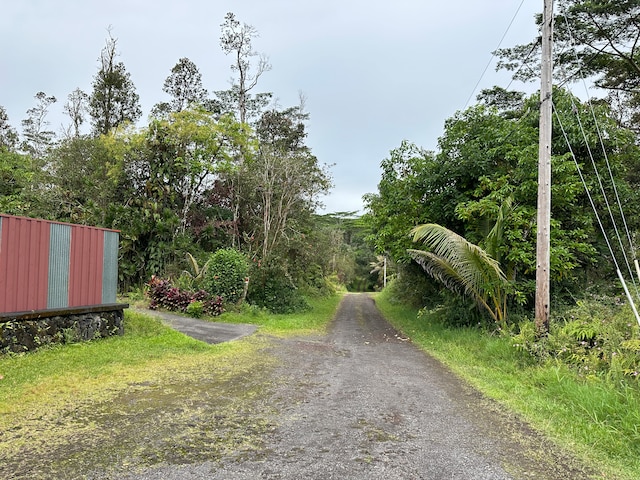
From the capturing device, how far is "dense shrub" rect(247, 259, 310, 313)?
1462 cm

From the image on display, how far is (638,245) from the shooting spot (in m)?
11.0

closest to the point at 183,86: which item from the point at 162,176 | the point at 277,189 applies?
the point at 162,176

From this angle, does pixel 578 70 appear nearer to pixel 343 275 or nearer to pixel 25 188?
pixel 25 188

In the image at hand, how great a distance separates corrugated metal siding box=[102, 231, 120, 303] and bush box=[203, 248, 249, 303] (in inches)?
187

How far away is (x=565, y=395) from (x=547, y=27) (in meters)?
6.01

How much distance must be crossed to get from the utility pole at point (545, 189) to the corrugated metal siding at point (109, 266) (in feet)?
25.6

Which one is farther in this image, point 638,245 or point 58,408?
point 638,245

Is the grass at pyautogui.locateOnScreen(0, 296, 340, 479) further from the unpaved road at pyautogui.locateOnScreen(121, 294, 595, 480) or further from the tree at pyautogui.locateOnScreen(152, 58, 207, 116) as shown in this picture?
the tree at pyautogui.locateOnScreen(152, 58, 207, 116)

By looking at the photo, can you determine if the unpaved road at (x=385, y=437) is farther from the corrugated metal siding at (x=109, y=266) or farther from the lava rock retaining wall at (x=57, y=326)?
the corrugated metal siding at (x=109, y=266)

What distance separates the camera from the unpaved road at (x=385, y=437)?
3113 mm

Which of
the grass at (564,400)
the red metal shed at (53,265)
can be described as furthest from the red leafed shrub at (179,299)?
the grass at (564,400)

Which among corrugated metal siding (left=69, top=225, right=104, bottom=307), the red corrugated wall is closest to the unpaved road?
corrugated metal siding (left=69, top=225, right=104, bottom=307)

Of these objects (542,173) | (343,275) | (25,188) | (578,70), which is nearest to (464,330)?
(542,173)

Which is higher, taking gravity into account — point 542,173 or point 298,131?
point 298,131
